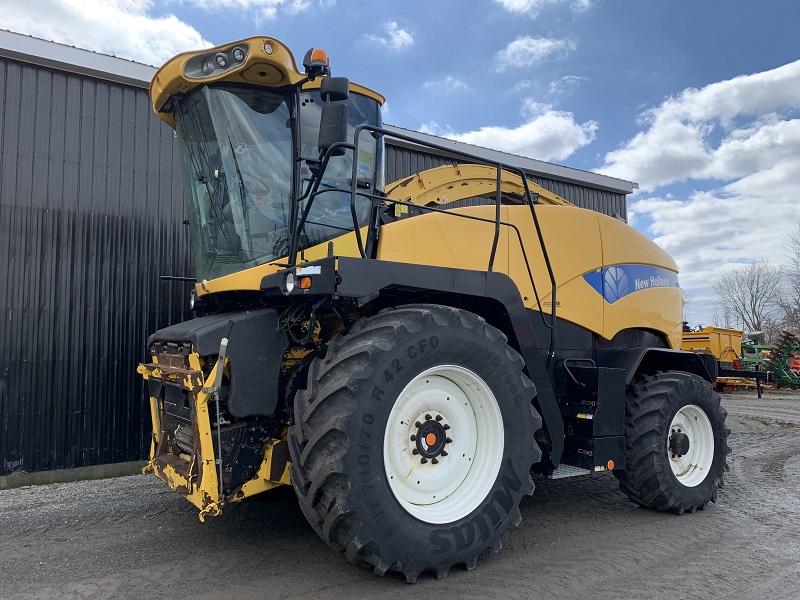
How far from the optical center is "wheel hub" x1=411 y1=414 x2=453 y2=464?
3830mm

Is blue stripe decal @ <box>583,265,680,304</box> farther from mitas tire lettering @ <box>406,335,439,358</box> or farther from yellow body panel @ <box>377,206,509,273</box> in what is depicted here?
mitas tire lettering @ <box>406,335,439,358</box>

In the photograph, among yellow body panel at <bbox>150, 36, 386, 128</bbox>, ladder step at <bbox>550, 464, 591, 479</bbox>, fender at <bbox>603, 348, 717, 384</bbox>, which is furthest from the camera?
fender at <bbox>603, 348, 717, 384</bbox>

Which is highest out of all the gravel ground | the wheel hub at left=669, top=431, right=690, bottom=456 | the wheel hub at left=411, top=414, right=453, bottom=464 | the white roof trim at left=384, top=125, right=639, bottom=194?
the white roof trim at left=384, top=125, right=639, bottom=194

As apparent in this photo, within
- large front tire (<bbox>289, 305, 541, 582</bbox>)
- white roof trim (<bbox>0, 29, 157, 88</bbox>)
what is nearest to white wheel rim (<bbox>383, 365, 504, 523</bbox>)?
large front tire (<bbox>289, 305, 541, 582</bbox>)

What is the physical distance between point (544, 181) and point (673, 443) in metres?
7.78

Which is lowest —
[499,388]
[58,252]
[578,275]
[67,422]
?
[67,422]

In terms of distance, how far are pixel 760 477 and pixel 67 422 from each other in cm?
773

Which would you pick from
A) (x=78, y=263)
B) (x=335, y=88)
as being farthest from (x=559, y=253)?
(x=78, y=263)

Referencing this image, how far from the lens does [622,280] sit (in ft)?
18.7

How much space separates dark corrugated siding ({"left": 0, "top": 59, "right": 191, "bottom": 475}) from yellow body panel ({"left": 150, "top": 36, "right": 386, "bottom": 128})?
10.7 feet

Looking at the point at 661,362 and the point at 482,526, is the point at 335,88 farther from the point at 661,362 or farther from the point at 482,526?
the point at 661,362

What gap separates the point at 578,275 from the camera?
5332 millimetres

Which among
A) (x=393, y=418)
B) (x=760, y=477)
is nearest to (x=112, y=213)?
(x=393, y=418)

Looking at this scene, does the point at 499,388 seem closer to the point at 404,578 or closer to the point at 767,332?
the point at 404,578
